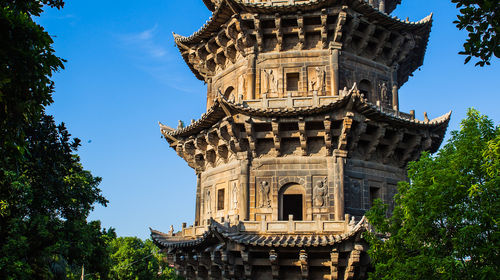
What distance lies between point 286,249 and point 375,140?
579 centimetres

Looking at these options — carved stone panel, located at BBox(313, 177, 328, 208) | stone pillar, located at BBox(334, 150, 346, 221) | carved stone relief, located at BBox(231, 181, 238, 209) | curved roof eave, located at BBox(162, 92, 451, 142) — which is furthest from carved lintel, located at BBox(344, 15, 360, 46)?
carved stone relief, located at BBox(231, 181, 238, 209)

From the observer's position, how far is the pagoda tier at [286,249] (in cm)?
1565

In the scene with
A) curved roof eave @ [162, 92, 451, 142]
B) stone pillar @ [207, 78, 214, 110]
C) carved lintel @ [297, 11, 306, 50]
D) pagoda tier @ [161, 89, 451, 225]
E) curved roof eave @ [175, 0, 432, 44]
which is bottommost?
pagoda tier @ [161, 89, 451, 225]

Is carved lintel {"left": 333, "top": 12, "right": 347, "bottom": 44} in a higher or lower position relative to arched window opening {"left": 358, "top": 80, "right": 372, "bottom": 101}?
higher

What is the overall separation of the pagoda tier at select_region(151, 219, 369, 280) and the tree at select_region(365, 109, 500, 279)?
72.2 inches

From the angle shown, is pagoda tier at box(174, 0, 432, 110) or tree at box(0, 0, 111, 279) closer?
tree at box(0, 0, 111, 279)

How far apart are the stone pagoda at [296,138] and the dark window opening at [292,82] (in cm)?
4

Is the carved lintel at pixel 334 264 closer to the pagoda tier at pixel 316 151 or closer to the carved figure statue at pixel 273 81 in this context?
the pagoda tier at pixel 316 151

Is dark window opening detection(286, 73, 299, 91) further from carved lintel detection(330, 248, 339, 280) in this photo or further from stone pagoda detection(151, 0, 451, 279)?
Answer: carved lintel detection(330, 248, 339, 280)

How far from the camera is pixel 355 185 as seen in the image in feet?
60.6

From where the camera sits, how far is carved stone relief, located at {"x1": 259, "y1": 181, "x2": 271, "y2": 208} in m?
18.3

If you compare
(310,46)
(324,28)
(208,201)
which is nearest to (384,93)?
(310,46)

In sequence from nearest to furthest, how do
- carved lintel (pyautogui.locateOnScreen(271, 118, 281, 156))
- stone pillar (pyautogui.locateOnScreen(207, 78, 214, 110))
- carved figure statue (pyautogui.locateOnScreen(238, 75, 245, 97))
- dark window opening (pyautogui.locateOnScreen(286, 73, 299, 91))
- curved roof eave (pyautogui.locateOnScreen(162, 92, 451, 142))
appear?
curved roof eave (pyautogui.locateOnScreen(162, 92, 451, 142)) → carved lintel (pyautogui.locateOnScreen(271, 118, 281, 156)) → dark window opening (pyautogui.locateOnScreen(286, 73, 299, 91)) → carved figure statue (pyautogui.locateOnScreen(238, 75, 245, 97)) → stone pillar (pyautogui.locateOnScreen(207, 78, 214, 110))

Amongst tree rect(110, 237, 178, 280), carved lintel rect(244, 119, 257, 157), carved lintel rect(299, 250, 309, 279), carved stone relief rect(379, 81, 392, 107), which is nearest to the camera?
carved lintel rect(299, 250, 309, 279)
